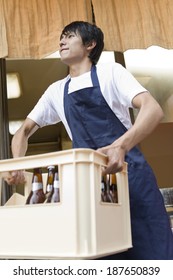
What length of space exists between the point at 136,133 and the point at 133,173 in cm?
32

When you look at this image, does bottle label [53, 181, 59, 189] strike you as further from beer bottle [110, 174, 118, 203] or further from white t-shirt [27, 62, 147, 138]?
white t-shirt [27, 62, 147, 138]

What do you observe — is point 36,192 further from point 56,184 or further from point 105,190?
point 105,190

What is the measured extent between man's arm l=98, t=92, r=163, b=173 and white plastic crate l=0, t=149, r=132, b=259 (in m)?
0.05

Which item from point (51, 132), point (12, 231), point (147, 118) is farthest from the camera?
point (51, 132)

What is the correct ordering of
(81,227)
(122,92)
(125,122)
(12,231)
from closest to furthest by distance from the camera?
(81,227) → (12,231) → (122,92) → (125,122)

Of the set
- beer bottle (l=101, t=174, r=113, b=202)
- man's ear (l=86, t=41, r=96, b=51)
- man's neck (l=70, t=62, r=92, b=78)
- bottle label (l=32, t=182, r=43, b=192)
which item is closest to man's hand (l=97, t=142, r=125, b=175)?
beer bottle (l=101, t=174, r=113, b=202)

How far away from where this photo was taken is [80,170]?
116 cm

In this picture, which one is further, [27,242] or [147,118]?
[147,118]

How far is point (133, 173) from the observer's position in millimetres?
1665
